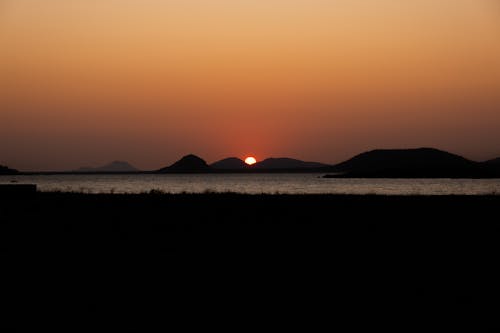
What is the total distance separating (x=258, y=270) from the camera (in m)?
13.6

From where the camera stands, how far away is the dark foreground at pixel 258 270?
9953 millimetres

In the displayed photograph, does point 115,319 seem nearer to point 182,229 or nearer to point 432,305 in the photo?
point 432,305

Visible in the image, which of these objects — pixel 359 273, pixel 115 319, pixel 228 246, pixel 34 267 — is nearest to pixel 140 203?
pixel 228 246

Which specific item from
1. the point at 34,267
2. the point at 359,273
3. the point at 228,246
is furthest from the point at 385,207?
the point at 34,267

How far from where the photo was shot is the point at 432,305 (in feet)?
34.6

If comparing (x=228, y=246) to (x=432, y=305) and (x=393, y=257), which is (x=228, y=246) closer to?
(x=393, y=257)

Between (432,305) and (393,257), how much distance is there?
16.7ft

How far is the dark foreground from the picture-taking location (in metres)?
9.95

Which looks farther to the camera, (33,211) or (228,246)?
(33,211)

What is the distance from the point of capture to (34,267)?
14.0 meters

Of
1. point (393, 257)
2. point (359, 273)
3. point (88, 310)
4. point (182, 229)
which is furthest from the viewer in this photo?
point (182, 229)

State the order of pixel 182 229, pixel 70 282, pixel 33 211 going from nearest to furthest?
pixel 70 282, pixel 182 229, pixel 33 211

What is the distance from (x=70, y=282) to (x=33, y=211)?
1847 centimetres

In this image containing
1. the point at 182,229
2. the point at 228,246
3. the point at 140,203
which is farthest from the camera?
the point at 140,203
